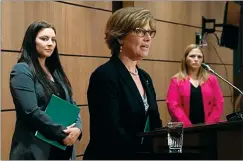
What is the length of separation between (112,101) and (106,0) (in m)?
2.37

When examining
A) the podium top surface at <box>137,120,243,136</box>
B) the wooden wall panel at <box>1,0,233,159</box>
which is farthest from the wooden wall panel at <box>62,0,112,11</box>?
the podium top surface at <box>137,120,243,136</box>

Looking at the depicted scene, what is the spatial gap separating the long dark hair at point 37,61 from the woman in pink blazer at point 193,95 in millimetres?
1789

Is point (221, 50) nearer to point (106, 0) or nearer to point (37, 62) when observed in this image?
point (106, 0)

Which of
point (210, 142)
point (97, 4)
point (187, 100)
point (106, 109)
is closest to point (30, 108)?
point (106, 109)

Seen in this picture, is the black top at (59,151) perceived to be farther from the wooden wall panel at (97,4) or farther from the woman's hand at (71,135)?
the wooden wall panel at (97,4)

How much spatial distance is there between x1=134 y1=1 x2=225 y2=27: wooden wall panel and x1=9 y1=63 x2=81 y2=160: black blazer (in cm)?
241

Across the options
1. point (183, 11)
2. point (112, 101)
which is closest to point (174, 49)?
point (183, 11)

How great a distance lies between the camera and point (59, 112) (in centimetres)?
208

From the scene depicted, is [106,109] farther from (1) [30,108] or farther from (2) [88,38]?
(2) [88,38]

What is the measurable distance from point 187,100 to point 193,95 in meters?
0.07

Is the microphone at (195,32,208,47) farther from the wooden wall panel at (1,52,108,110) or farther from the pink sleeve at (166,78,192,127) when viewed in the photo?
the wooden wall panel at (1,52,108,110)

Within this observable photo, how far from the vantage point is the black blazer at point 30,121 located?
2.02 m

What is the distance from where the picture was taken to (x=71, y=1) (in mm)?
3549

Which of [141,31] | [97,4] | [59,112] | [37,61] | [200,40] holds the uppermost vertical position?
[97,4]
